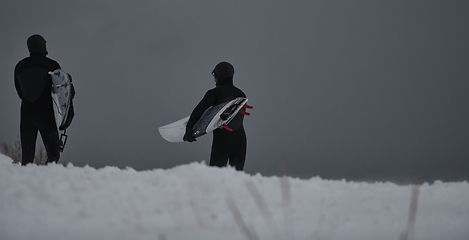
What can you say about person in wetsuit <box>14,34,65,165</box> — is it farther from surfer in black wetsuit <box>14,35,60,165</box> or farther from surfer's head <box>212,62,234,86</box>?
surfer's head <box>212,62,234,86</box>

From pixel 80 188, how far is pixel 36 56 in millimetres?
2919

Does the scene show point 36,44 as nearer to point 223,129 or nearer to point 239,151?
point 223,129

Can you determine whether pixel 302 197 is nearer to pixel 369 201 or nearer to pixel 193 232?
pixel 369 201

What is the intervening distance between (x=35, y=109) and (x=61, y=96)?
29cm

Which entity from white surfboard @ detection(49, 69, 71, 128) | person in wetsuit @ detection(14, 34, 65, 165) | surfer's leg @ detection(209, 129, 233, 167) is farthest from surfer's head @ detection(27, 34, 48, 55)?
surfer's leg @ detection(209, 129, 233, 167)

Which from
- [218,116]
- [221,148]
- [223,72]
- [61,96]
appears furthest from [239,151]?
[61,96]

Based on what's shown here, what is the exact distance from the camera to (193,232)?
72.1 inches

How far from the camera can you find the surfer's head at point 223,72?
15.2 feet

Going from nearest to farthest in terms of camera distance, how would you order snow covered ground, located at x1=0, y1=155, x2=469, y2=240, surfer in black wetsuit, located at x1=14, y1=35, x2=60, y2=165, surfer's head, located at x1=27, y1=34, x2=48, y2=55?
1. snow covered ground, located at x1=0, y1=155, x2=469, y2=240
2. surfer in black wetsuit, located at x1=14, y1=35, x2=60, y2=165
3. surfer's head, located at x1=27, y1=34, x2=48, y2=55

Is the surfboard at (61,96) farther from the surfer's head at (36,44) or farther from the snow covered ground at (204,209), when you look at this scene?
the snow covered ground at (204,209)

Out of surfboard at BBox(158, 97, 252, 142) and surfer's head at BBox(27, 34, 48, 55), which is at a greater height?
surfer's head at BBox(27, 34, 48, 55)

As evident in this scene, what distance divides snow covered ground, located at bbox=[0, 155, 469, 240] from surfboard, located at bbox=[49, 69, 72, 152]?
1804mm

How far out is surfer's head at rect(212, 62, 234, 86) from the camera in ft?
15.2

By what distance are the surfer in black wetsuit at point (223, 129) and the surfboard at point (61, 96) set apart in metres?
1.36
